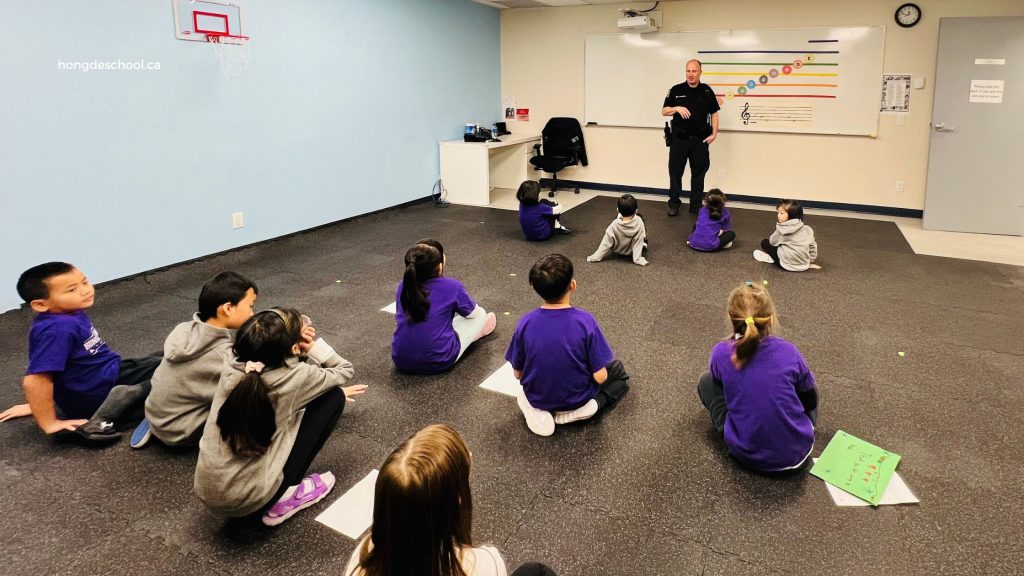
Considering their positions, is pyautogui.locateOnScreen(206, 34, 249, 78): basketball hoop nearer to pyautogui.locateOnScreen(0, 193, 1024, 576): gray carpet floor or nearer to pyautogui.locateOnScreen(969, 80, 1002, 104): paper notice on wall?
pyautogui.locateOnScreen(0, 193, 1024, 576): gray carpet floor

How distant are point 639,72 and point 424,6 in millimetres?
2409

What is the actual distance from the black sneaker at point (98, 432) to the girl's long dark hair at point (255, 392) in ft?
2.93

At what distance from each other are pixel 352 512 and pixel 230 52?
3.87 m

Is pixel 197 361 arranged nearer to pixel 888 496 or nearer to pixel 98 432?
pixel 98 432

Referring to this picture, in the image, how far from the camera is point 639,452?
2.28m

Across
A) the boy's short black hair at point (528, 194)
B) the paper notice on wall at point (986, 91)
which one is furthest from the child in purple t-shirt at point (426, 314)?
the paper notice on wall at point (986, 91)

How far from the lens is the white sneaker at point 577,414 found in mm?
2396

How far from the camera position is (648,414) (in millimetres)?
2527

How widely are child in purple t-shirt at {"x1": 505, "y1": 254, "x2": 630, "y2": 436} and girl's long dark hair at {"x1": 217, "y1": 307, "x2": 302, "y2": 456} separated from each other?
0.87 m

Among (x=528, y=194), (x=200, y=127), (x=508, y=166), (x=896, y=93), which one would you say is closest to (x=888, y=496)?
(x=528, y=194)

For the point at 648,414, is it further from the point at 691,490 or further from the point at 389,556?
the point at 389,556
